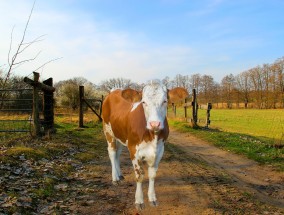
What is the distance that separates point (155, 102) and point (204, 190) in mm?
2384

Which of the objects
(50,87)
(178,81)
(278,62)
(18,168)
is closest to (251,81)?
(278,62)

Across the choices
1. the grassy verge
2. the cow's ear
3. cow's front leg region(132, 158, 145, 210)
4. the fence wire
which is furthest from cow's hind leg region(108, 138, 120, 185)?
the grassy verge

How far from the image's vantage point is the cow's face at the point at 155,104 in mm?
4417

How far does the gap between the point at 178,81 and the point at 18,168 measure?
7894cm

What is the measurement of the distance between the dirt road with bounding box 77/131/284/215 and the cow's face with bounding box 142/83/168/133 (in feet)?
4.91

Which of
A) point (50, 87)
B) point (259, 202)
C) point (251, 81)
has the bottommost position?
point (259, 202)

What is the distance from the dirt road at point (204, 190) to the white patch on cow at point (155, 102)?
1.56 m

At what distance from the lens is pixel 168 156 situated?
938 centimetres

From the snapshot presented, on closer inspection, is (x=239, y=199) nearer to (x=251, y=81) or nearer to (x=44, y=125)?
(x=44, y=125)

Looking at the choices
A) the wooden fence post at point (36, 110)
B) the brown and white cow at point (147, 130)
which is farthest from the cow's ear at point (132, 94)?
the wooden fence post at point (36, 110)

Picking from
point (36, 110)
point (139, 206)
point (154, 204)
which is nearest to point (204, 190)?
point (154, 204)

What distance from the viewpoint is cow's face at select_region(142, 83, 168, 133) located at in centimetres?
442

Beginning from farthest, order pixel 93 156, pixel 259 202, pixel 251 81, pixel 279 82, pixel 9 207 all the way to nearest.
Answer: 1. pixel 251 81
2. pixel 279 82
3. pixel 93 156
4. pixel 259 202
5. pixel 9 207

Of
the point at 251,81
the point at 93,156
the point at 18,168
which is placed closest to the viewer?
the point at 18,168
